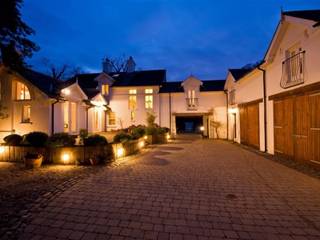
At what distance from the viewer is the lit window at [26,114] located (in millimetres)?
15131

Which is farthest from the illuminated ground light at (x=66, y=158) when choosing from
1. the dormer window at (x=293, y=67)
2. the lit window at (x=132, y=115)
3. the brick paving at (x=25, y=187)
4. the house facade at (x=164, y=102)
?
the lit window at (x=132, y=115)

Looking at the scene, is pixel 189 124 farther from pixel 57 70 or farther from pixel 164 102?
pixel 57 70

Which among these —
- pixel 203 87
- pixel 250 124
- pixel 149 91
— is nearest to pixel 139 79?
pixel 149 91

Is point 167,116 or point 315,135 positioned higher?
point 167,116

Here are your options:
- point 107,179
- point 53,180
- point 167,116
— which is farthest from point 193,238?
point 167,116

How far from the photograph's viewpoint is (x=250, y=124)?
13.7m

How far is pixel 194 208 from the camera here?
166 inches

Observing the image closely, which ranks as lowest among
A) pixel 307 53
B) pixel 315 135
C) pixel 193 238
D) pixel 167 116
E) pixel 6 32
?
pixel 193 238

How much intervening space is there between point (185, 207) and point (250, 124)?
11043mm

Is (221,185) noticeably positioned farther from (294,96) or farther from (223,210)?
(294,96)

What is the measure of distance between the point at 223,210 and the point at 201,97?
18.8 m

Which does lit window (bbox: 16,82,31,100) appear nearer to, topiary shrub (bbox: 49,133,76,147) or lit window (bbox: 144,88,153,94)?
→ topiary shrub (bbox: 49,133,76,147)

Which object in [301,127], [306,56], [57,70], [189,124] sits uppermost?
[57,70]

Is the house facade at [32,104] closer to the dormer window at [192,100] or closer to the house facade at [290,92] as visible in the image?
the dormer window at [192,100]
